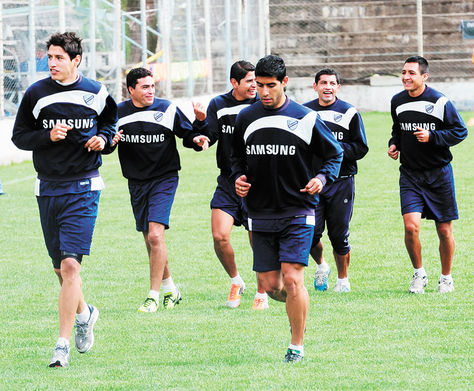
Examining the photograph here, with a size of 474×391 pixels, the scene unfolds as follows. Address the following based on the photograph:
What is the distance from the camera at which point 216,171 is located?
1870cm

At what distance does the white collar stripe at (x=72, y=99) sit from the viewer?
691 cm

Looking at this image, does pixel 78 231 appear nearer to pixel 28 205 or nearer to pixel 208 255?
pixel 208 255

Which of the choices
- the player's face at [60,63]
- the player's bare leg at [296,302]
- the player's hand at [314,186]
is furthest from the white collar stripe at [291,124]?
the player's face at [60,63]

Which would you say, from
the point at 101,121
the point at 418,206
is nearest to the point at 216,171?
the point at 418,206

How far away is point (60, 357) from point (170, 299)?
220 cm

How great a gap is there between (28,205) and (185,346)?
8.44 m

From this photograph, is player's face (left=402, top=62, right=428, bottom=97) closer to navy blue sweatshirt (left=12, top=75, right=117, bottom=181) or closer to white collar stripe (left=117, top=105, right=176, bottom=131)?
white collar stripe (left=117, top=105, right=176, bottom=131)

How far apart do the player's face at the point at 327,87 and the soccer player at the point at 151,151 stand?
107 centimetres

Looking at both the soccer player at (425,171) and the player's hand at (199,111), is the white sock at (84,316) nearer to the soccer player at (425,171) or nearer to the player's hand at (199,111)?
the player's hand at (199,111)

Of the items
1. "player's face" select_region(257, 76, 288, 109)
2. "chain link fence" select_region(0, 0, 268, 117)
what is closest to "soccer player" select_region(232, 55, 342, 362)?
"player's face" select_region(257, 76, 288, 109)

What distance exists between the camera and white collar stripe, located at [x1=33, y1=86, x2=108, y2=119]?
691 cm

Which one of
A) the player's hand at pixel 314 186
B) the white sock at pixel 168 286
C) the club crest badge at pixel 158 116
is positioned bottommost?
the white sock at pixel 168 286

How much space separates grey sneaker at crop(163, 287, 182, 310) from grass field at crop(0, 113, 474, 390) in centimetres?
10

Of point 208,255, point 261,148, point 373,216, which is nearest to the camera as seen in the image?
point 261,148
